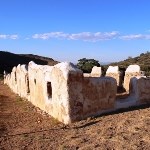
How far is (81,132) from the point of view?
9.28 m

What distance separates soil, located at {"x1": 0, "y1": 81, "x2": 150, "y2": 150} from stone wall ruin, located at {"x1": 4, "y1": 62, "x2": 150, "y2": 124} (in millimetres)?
390

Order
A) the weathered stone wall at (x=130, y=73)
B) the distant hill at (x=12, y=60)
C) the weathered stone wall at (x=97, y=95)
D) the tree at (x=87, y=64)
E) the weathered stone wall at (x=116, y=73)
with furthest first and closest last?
the distant hill at (x=12, y=60) < the tree at (x=87, y=64) < the weathered stone wall at (x=116, y=73) < the weathered stone wall at (x=130, y=73) < the weathered stone wall at (x=97, y=95)

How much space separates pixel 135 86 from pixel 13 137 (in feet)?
18.2

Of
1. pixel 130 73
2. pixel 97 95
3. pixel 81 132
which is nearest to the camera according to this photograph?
pixel 81 132

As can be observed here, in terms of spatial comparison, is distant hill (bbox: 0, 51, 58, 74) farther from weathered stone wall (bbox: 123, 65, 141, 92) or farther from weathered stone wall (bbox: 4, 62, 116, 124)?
weathered stone wall (bbox: 4, 62, 116, 124)

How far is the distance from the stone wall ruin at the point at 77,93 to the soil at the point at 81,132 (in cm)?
39

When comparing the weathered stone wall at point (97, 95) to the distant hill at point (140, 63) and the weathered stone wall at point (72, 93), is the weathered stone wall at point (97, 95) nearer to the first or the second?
the weathered stone wall at point (72, 93)

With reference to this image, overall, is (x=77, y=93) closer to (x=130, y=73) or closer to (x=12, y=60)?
(x=130, y=73)

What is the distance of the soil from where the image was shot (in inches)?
319

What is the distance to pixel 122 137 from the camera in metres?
8.40

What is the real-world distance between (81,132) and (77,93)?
1841 millimetres

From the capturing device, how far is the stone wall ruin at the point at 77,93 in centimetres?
1070

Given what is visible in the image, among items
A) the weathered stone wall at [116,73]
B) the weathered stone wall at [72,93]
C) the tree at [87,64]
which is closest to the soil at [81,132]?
the weathered stone wall at [72,93]

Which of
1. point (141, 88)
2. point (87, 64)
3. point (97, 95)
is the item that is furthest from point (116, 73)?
point (87, 64)
